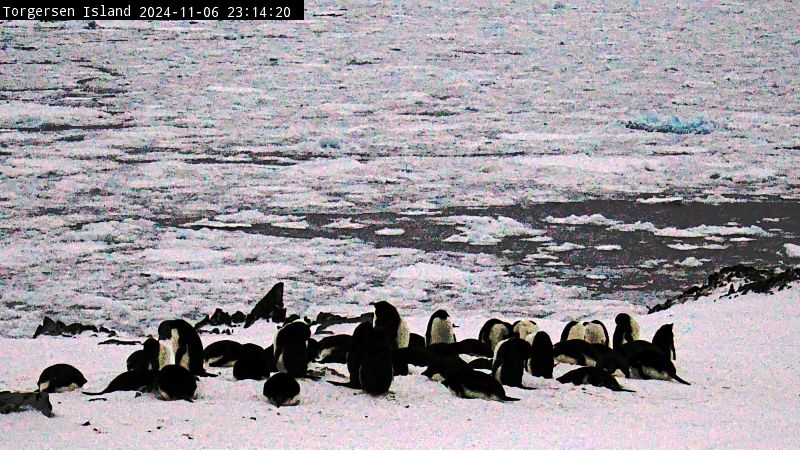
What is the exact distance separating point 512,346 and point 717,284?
299 cm

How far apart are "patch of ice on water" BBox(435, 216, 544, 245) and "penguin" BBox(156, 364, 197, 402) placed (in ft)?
14.5

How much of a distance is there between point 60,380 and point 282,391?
60 cm

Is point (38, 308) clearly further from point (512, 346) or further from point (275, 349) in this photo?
point (512, 346)

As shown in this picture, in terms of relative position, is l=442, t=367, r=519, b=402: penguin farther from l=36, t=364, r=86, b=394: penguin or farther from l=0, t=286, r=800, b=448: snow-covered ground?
l=36, t=364, r=86, b=394: penguin

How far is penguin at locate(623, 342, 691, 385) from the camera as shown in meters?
3.28

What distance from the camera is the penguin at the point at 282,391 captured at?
2617 millimetres

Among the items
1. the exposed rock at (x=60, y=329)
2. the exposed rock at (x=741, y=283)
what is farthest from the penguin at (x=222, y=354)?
the exposed rock at (x=741, y=283)

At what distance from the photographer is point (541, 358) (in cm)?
311

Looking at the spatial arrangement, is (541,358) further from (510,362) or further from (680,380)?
(680,380)

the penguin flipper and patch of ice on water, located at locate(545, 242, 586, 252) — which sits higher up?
patch of ice on water, located at locate(545, 242, 586, 252)

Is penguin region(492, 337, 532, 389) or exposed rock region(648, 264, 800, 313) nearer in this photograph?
penguin region(492, 337, 532, 389)

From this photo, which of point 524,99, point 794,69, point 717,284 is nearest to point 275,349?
point 717,284

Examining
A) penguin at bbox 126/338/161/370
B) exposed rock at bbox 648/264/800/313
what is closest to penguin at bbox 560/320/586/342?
penguin at bbox 126/338/161/370

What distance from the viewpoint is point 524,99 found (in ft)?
44.7
